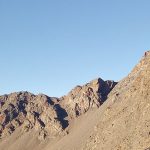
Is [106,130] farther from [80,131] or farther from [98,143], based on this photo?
[80,131]

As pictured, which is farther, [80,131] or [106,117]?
[80,131]

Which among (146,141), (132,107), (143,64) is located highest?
(143,64)

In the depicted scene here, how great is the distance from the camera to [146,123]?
123250mm

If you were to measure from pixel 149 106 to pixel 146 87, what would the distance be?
11.3 metres

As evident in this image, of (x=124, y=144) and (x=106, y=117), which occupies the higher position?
(x=106, y=117)

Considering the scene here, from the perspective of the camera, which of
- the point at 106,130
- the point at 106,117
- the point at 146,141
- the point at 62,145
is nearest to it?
the point at 146,141

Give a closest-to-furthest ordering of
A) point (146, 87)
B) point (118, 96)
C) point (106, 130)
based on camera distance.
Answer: point (146, 87) < point (106, 130) < point (118, 96)

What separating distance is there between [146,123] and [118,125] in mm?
19855

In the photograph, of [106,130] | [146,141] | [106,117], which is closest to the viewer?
[146,141]

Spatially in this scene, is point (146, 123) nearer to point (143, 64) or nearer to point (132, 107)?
point (132, 107)

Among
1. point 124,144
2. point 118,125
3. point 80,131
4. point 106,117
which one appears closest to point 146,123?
point 124,144

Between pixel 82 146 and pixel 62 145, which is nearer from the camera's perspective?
pixel 82 146

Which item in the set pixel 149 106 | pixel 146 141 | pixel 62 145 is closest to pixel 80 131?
pixel 62 145

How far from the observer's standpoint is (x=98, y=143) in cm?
14725
